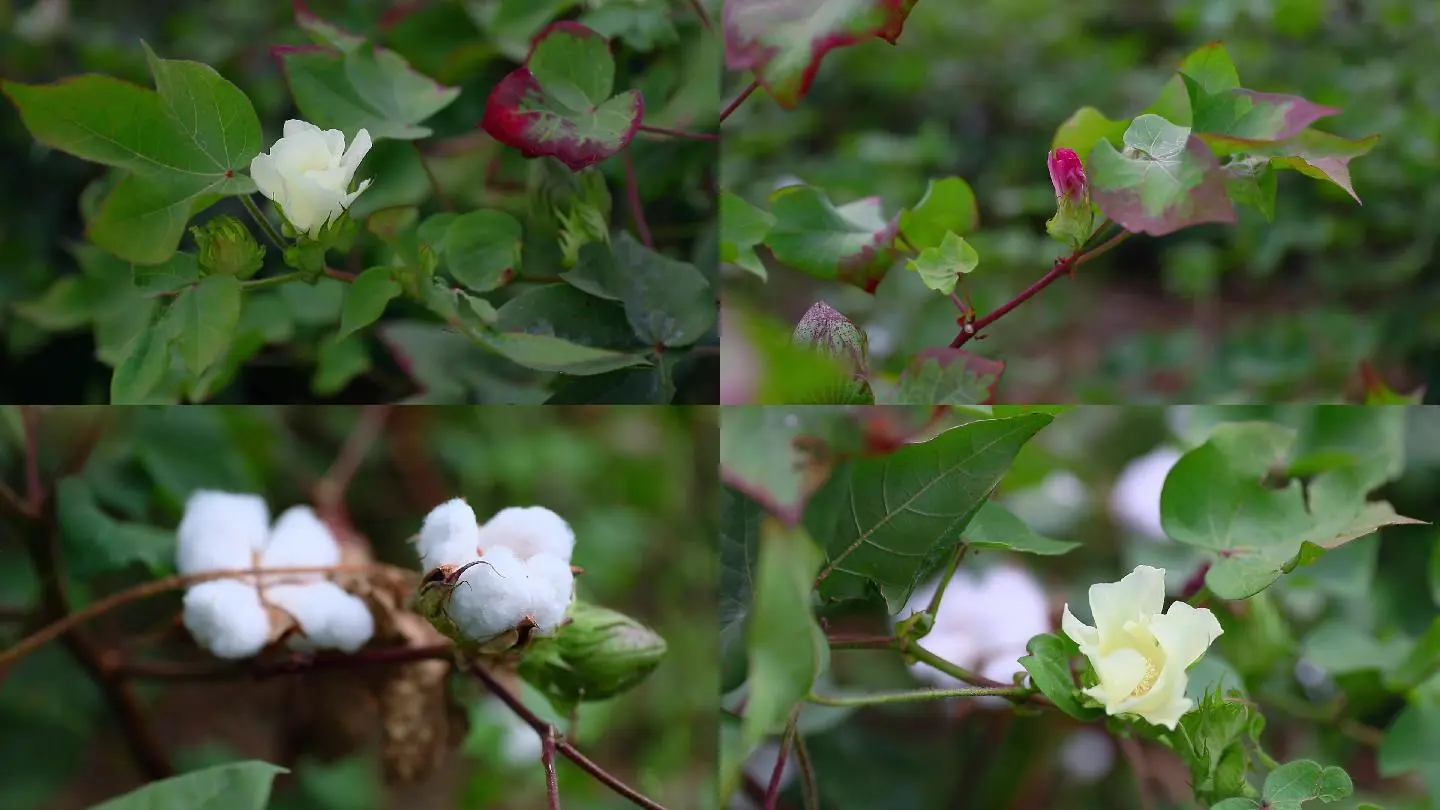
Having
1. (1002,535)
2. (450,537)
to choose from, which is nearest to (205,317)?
(450,537)

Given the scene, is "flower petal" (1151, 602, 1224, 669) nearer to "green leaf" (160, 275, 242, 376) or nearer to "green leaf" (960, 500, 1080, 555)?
"green leaf" (960, 500, 1080, 555)

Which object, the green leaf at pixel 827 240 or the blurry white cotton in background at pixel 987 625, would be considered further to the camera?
the blurry white cotton in background at pixel 987 625

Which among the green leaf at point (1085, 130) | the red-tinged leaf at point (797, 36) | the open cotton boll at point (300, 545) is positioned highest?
the red-tinged leaf at point (797, 36)

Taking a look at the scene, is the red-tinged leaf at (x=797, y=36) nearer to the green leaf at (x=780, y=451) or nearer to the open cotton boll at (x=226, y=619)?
the green leaf at (x=780, y=451)

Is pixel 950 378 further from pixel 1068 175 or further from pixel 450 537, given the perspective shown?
pixel 450 537

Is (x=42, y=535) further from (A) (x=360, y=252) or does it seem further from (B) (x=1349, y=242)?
(B) (x=1349, y=242)

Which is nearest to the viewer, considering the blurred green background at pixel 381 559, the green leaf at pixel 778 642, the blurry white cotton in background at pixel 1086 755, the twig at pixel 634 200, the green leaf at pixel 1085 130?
the green leaf at pixel 778 642

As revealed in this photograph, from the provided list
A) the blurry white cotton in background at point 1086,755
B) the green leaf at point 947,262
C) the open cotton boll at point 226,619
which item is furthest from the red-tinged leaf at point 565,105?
the blurry white cotton in background at point 1086,755
